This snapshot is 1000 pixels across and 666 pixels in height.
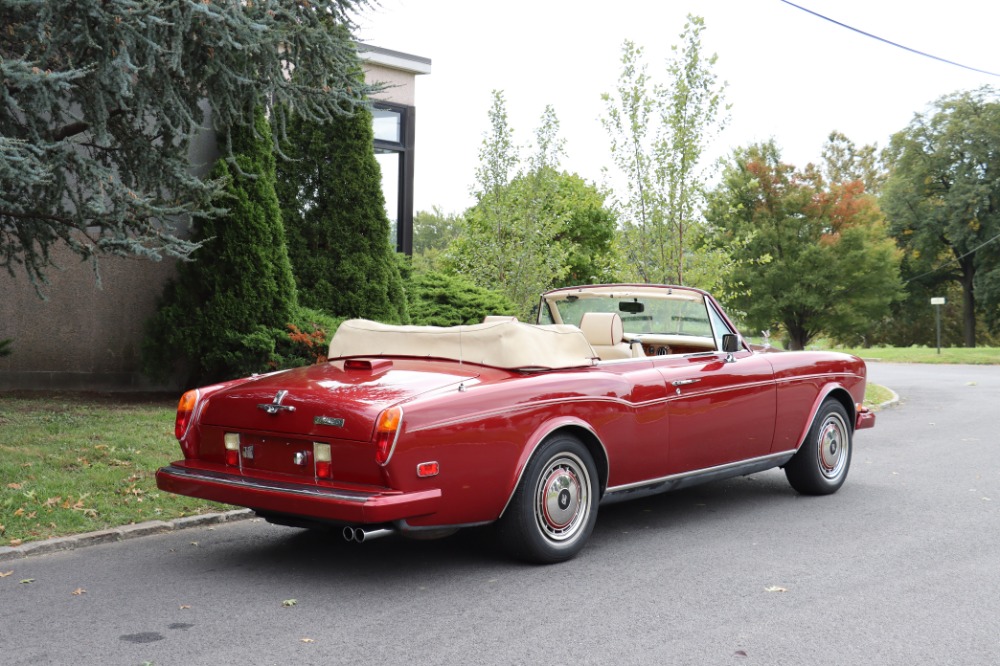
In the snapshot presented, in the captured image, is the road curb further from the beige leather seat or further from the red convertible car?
the beige leather seat

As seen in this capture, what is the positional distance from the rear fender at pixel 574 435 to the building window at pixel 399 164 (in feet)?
39.7

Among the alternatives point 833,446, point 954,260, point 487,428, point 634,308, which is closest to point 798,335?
point 954,260

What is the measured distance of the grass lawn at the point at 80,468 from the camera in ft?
21.2

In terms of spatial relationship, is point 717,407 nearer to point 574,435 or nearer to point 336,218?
point 574,435

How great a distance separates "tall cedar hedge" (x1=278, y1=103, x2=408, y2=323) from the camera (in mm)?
13266

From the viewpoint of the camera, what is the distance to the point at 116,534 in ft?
20.7

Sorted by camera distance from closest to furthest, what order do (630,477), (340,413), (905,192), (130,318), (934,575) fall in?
1. (340,413)
2. (934,575)
3. (630,477)
4. (130,318)
5. (905,192)

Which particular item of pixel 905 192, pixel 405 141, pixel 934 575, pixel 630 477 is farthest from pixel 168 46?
pixel 905 192

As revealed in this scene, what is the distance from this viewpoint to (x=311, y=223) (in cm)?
1344

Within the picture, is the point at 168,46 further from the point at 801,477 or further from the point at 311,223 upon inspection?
the point at 801,477

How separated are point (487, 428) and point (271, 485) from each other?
45.6 inches

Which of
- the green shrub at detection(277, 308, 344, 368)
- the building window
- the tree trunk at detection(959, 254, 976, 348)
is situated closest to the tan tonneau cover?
the green shrub at detection(277, 308, 344, 368)

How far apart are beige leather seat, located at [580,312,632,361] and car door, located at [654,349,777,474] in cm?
31

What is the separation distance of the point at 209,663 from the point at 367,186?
398 inches
